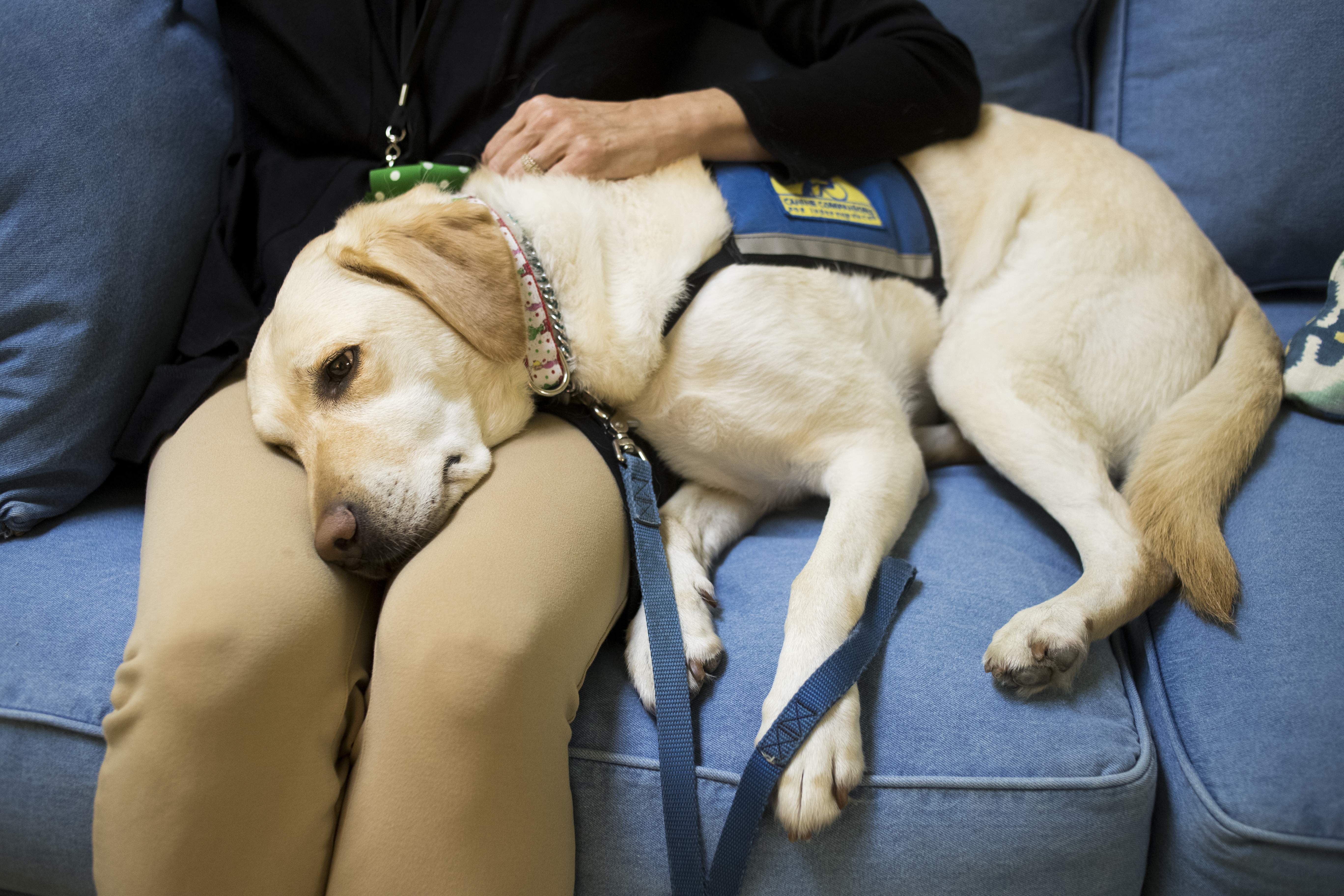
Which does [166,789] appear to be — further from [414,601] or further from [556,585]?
[556,585]

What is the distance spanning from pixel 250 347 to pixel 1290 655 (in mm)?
1972

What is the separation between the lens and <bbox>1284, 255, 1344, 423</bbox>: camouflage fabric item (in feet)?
5.08

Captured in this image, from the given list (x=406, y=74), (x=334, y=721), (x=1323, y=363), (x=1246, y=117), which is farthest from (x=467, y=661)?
(x=1246, y=117)

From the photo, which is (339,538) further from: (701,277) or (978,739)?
(978,739)

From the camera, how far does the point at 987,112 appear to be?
195 cm

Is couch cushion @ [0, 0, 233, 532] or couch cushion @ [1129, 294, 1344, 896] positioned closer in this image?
couch cushion @ [1129, 294, 1344, 896]

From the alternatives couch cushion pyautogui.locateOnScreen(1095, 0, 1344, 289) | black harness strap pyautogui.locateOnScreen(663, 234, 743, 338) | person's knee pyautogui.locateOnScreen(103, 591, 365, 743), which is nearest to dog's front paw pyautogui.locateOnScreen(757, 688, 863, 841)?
person's knee pyautogui.locateOnScreen(103, 591, 365, 743)

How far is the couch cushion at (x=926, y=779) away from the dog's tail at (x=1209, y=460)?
22 centimetres

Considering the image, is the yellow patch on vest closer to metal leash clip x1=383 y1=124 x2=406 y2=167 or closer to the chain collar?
the chain collar

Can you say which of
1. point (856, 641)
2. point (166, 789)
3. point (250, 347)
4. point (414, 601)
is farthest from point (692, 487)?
point (166, 789)

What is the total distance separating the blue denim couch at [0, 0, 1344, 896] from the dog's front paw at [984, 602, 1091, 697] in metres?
0.03

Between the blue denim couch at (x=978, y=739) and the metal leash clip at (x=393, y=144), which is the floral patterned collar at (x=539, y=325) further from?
the blue denim couch at (x=978, y=739)

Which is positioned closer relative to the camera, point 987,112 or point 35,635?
point 35,635

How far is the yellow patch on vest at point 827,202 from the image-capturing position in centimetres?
162
